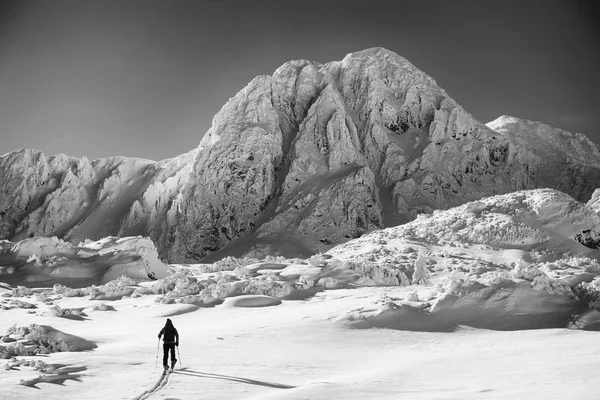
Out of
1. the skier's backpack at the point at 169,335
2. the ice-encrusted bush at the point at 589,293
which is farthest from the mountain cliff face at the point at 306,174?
the skier's backpack at the point at 169,335

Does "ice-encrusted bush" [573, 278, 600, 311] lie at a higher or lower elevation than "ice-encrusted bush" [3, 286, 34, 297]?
lower

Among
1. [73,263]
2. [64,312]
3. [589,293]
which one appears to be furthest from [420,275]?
[73,263]

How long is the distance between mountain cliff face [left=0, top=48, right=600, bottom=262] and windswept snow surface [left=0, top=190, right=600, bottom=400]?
58.0m

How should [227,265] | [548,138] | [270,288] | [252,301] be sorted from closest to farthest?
[252,301] → [270,288] → [227,265] → [548,138]

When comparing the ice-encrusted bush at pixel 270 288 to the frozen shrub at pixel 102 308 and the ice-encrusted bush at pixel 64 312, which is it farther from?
the ice-encrusted bush at pixel 64 312

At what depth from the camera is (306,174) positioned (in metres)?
112

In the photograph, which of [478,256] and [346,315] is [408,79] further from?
[346,315]

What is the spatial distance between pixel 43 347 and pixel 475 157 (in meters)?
114

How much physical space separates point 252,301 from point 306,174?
84.1m

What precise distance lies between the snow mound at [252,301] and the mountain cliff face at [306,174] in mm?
64183

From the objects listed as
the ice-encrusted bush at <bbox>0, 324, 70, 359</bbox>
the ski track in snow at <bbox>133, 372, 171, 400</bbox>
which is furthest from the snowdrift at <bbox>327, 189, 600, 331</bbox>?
the ice-encrusted bush at <bbox>0, 324, 70, 359</bbox>

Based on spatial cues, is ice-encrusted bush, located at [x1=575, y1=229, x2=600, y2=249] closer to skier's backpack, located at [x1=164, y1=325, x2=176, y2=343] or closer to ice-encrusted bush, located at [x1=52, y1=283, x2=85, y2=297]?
skier's backpack, located at [x1=164, y1=325, x2=176, y2=343]

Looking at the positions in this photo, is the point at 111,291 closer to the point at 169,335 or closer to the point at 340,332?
the point at 340,332

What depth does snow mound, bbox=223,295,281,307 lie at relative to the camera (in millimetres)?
28281
